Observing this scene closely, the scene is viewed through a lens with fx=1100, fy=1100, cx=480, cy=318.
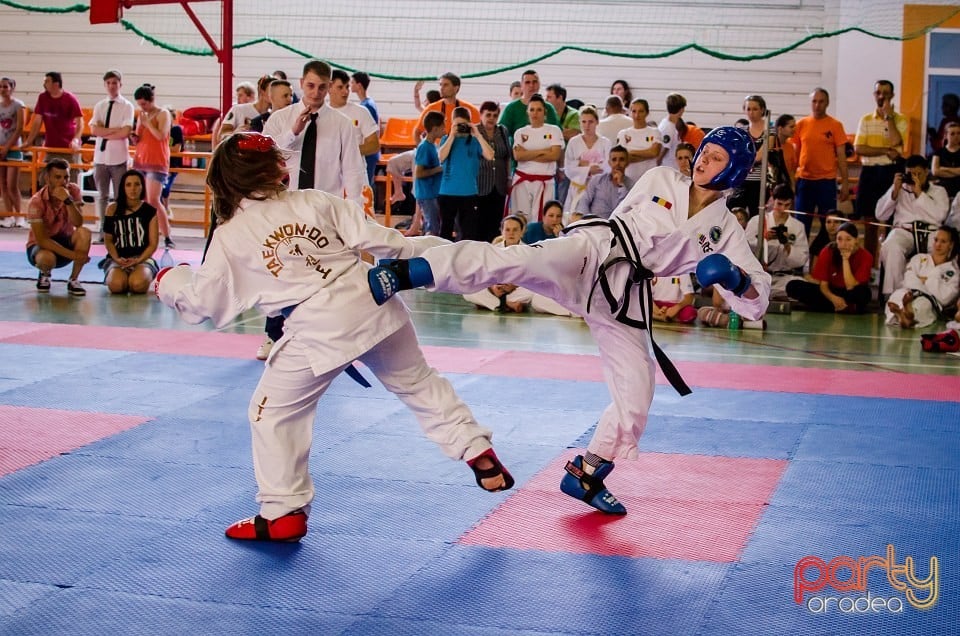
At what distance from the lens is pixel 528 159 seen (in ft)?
40.0

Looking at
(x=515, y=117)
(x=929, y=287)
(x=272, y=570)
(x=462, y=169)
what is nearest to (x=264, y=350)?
(x=272, y=570)

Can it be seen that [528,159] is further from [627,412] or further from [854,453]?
[627,412]

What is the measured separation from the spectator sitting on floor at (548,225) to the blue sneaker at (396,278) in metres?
6.99

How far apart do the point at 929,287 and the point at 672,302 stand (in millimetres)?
2528

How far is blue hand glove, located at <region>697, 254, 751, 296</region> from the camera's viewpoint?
166 inches

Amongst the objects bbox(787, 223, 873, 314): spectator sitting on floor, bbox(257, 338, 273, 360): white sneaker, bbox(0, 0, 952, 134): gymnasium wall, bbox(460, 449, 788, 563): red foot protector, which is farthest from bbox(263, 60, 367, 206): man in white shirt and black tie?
bbox(0, 0, 952, 134): gymnasium wall

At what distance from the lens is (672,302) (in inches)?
414

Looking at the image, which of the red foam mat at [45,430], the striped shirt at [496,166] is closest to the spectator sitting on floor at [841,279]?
the striped shirt at [496,166]

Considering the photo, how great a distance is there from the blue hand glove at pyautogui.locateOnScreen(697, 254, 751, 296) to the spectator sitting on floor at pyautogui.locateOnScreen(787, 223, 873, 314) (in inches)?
289

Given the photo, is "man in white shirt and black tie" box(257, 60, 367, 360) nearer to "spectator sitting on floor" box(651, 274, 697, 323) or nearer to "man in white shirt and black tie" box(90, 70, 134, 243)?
"spectator sitting on floor" box(651, 274, 697, 323)

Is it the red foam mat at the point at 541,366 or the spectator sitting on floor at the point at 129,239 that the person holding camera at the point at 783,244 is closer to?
the red foam mat at the point at 541,366

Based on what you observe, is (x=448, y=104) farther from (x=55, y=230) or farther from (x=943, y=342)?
(x=943, y=342)

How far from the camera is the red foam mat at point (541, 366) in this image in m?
7.48

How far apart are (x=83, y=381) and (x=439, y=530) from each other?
11.6 feet
